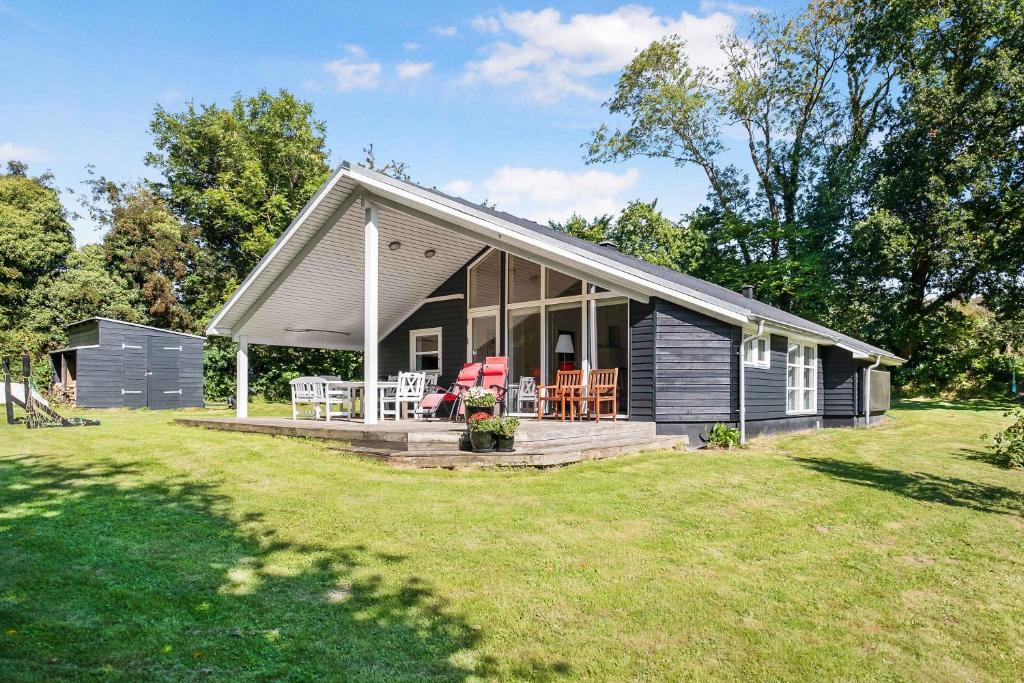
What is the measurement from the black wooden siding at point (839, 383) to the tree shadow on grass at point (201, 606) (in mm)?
13026

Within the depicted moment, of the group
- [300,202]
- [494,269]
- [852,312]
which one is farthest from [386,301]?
[852,312]

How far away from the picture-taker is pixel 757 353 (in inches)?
417

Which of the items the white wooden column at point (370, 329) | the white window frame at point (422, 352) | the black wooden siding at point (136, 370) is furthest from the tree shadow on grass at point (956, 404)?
the black wooden siding at point (136, 370)

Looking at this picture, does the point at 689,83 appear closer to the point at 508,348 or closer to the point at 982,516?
the point at 508,348

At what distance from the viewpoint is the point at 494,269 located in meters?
12.4

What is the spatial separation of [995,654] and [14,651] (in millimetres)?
4312

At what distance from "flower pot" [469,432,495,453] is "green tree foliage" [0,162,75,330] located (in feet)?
85.4

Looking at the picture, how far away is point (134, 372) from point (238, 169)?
1209cm

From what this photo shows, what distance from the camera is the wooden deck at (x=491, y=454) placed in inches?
281

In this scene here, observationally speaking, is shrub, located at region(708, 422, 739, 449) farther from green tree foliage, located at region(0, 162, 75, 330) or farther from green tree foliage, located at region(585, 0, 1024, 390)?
green tree foliage, located at region(0, 162, 75, 330)

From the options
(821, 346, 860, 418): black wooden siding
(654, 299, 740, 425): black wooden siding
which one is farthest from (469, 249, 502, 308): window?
(821, 346, 860, 418): black wooden siding

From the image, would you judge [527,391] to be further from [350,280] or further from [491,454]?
[491,454]

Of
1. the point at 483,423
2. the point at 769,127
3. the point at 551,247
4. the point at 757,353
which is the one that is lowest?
the point at 483,423

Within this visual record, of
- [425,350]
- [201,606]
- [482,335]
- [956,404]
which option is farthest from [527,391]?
[956,404]
